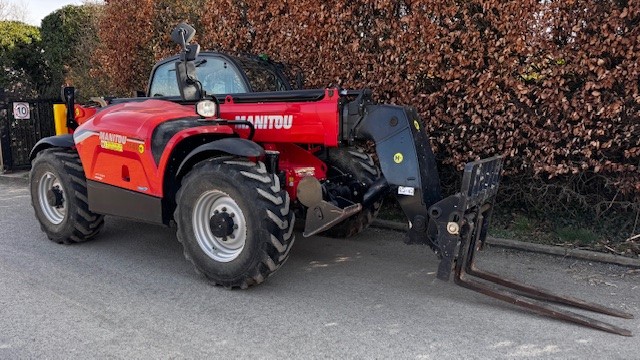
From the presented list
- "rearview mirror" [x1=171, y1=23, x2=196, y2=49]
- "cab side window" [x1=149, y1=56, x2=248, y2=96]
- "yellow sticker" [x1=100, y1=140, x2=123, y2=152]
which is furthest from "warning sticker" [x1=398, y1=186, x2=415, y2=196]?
"yellow sticker" [x1=100, y1=140, x2=123, y2=152]

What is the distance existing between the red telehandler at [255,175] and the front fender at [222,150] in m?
0.01

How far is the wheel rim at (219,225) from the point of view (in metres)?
4.55

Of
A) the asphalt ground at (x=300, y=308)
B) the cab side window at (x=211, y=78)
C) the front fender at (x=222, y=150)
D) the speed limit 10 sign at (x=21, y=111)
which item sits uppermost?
the cab side window at (x=211, y=78)

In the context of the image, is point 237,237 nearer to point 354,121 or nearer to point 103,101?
point 354,121

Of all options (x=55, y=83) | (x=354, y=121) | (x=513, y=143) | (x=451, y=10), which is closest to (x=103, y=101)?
(x=354, y=121)

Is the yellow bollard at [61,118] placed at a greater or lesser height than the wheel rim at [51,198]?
greater

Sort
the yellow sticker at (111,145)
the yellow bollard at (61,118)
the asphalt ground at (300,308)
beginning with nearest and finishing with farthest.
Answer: the asphalt ground at (300,308) → the yellow sticker at (111,145) → the yellow bollard at (61,118)

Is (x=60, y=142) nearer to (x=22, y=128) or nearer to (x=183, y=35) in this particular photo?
(x=183, y=35)

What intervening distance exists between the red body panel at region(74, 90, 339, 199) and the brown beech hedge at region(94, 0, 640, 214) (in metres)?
1.81

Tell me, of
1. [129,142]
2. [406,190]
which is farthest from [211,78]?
[406,190]

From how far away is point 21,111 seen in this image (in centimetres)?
1077

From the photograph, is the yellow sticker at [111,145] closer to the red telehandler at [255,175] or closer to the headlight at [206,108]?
the red telehandler at [255,175]

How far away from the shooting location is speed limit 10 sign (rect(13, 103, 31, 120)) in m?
10.7

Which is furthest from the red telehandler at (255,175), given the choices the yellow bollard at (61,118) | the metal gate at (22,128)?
the metal gate at (22,128)
